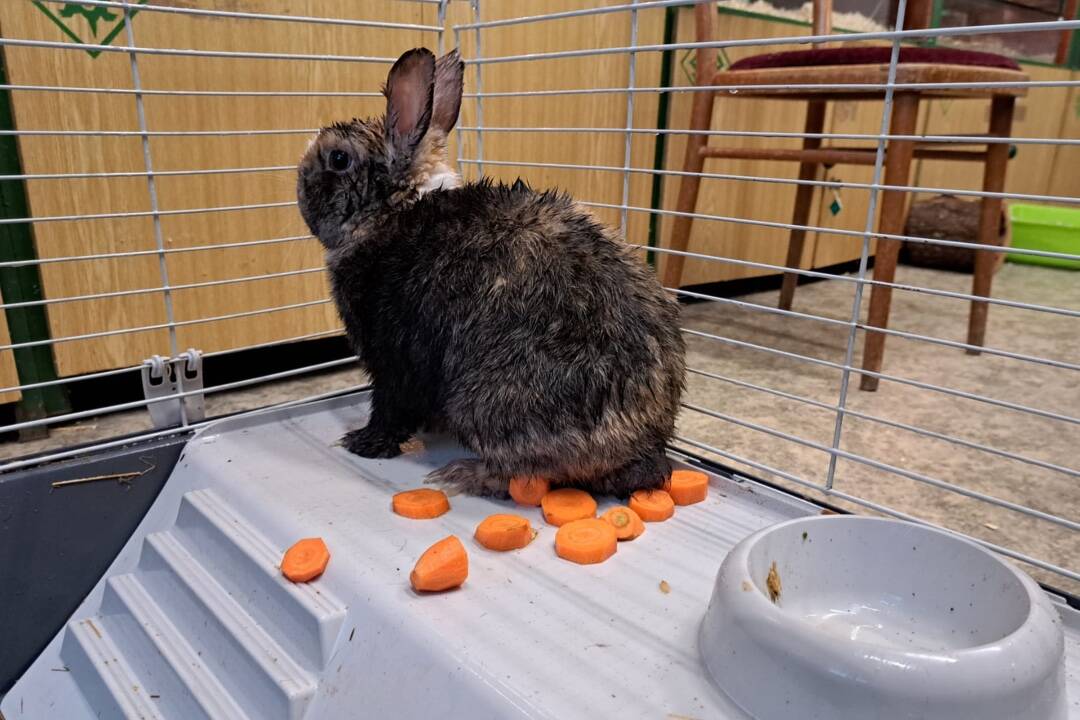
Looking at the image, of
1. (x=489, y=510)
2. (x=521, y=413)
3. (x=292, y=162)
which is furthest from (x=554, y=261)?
(x=292, y=162)

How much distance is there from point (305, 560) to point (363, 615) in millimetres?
125

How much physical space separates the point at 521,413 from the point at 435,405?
0.18 metres

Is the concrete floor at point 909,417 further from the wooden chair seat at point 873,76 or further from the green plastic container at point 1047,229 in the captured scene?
the green plastic container at point 1047,229

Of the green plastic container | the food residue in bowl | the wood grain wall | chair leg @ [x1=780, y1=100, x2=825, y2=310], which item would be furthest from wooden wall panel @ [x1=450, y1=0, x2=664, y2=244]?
the green plastic container

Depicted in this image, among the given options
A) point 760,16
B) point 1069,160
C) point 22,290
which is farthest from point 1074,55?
point 22,290

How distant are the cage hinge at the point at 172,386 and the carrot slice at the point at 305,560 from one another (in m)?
0.45

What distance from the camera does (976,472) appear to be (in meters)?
1.58

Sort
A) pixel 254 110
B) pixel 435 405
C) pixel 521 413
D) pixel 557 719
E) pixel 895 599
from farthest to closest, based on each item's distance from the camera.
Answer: pixel 254 110, pixel 435 405, pixel 521 413, pixel 895 599, pixel 557 719

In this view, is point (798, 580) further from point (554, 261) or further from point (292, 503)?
point (292, 503)

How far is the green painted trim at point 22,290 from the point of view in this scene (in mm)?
1495

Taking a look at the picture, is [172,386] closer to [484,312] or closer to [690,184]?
[484,312]

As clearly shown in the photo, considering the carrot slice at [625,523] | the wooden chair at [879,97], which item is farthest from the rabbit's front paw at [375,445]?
the wooden chair at [879,97]

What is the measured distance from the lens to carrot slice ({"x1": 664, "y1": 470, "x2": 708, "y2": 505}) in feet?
3.73

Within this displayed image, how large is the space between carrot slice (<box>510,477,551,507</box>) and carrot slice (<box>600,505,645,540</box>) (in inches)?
3.8
